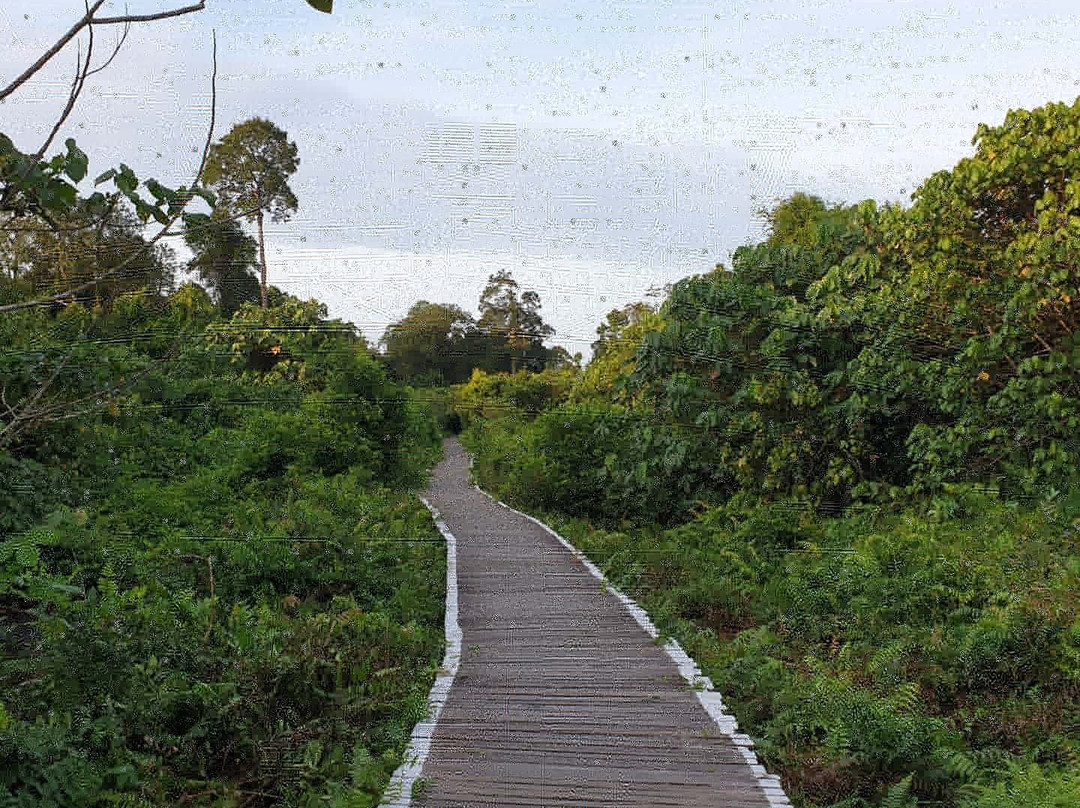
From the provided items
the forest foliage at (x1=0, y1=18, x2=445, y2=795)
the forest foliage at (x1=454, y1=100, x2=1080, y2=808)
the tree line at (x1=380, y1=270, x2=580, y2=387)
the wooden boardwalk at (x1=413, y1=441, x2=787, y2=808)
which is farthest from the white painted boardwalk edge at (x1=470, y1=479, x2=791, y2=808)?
the tree line at (x1=380, y1=270, x2=580, y2=387)

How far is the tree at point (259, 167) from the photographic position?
143 inches

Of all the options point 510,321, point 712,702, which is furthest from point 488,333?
point 712,702

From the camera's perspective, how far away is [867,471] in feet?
28.2

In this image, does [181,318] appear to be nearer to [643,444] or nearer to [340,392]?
[340,392]

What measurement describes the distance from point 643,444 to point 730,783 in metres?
6.48

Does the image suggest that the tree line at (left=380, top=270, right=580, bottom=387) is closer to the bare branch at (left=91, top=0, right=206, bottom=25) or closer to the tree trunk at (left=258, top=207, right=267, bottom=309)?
the tree trunk at (left=258, top=207, right=267, bottom=309)

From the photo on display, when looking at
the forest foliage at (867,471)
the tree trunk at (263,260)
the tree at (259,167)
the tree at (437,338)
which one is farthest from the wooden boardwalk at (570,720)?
the tree at (259,167)

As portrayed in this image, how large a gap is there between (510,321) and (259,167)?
1341 millimetres

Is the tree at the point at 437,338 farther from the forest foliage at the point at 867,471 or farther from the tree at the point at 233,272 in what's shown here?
the tree at the point at 233,272

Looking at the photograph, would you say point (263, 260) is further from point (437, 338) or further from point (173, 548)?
point (173, 548)

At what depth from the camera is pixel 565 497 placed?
10.5m

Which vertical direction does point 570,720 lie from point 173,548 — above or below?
below

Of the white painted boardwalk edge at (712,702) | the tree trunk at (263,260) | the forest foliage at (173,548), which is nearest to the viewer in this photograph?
the forest foliage at (173,548)

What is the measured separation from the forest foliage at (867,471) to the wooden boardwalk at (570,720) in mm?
398
